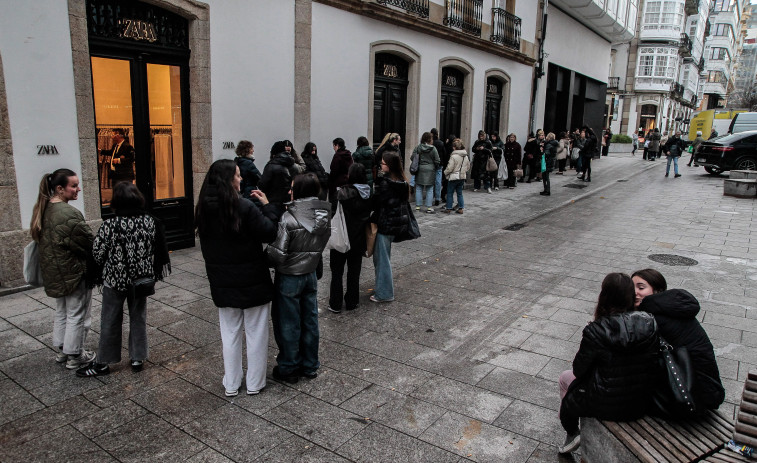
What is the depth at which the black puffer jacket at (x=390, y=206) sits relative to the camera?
6289 mm

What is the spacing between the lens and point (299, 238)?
4336 mm

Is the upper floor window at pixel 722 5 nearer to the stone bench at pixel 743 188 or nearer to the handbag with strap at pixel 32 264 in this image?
the stone bench at pixel 743 188

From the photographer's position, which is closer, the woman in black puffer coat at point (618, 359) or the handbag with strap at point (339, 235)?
the woman in black puffer coat at point (618, 359)

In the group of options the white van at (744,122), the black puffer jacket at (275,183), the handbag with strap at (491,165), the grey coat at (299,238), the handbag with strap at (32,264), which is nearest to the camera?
the grey coat at (299,238)

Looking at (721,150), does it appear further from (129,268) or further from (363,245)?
(129,268)

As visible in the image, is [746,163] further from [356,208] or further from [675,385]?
[675,385]

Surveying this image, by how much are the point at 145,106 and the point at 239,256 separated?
5.31m

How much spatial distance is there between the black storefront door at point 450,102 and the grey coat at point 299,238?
1175 cm

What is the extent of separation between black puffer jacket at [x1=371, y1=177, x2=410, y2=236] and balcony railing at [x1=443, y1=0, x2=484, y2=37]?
32.7ft

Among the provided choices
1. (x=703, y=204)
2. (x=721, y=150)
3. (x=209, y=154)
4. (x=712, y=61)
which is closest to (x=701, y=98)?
(x=712, y=61)

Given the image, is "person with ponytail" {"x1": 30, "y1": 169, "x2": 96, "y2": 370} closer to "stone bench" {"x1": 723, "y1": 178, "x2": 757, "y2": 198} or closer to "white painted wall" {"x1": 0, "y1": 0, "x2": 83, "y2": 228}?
"white painted wall" {"x1": 0, "y1": 0, "x2": 83, "y2": 228}

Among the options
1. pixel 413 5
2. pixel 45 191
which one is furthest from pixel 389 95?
pixel 45 191

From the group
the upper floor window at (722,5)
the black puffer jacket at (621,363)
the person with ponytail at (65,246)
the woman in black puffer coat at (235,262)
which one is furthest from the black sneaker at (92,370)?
the upper floor window at (722,5)

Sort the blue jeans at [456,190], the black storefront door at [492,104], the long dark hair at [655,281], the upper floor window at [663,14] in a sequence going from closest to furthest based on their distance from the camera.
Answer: the long dark hair at [655,281] < the blue jeans at [456,190] < the black storefront door at [492,104] < the upper floor window at [663,14]
